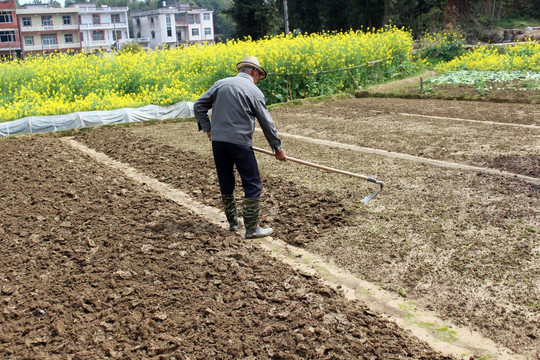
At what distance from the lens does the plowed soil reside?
3676 mm

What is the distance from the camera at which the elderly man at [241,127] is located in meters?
5.27

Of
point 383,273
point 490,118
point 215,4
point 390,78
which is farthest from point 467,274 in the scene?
point 215,4

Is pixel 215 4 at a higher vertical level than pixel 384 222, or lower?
higher

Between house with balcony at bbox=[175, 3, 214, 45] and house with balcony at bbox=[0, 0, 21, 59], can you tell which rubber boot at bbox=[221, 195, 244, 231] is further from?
house with balcony at bbox=[175, 3, 214, 45]

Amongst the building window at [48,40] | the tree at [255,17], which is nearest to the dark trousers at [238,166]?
the tree at [255,17]

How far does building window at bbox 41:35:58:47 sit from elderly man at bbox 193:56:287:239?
208 feet

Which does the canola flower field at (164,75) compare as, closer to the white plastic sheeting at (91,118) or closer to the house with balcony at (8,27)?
the white plastic sheeting at (91,118)

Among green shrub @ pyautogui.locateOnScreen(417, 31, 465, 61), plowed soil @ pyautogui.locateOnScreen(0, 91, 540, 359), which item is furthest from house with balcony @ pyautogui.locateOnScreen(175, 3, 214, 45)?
plowed soil @ pyautogui.locateOnScreen(0, 91, 540, 359)

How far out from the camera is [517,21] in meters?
30.6

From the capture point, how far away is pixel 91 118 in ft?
38.9

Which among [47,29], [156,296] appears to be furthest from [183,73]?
[47,29]

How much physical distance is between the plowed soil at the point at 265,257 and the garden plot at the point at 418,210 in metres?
0.02

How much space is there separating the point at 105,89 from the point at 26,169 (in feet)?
21.7

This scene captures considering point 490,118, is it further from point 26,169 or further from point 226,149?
point 26,169
